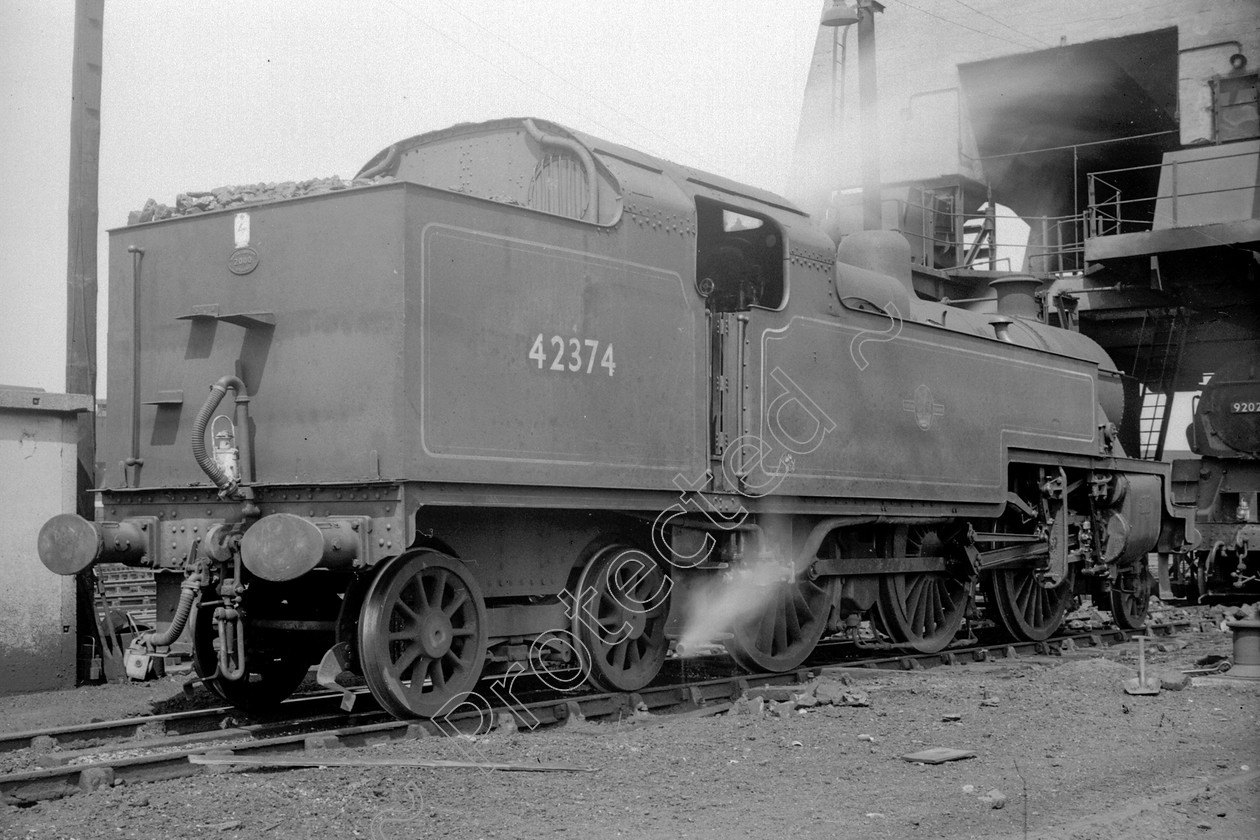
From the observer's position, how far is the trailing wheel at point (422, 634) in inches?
243

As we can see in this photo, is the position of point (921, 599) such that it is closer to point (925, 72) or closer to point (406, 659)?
point (406, 659)

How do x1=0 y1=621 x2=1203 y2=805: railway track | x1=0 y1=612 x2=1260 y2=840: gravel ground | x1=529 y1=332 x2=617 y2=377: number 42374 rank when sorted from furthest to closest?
1. x1=529 y1=332 x2=617 y2=377: number 42374
2. x1=0 y1=621 x2=1203 y2=805: railway track
3. x1=0 y1=612 x2=1260 y2=840: gravel ground

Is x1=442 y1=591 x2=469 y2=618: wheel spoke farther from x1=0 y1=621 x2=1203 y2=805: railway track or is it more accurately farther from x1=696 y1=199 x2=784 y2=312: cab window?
x1=696 y1=199 x2=784 y2=312: cab window

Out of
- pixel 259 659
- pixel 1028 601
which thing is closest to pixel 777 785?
pixel 259 659

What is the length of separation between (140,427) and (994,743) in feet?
15.6

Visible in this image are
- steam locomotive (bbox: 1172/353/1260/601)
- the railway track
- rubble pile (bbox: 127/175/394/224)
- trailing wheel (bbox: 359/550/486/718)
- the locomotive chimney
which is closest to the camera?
the railway track

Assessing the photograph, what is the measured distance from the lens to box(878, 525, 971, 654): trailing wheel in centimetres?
997

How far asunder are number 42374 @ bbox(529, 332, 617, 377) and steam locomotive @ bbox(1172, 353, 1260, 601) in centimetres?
1239

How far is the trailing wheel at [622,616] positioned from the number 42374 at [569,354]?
1.11m

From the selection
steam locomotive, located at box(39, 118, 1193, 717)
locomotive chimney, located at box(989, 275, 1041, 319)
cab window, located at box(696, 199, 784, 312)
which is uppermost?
locomotive chimney, located at box(989, 275, 1041, 319)

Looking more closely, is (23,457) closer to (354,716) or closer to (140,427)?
(140,427)

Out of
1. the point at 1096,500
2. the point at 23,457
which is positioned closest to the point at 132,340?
the point at 23,457

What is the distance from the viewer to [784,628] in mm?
8977

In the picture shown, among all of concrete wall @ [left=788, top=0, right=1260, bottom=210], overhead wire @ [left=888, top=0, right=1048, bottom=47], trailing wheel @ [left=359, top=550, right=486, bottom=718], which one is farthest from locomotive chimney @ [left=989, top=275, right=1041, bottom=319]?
trailing wheel @ [left=359, top=550, right=486, bottom=718]
